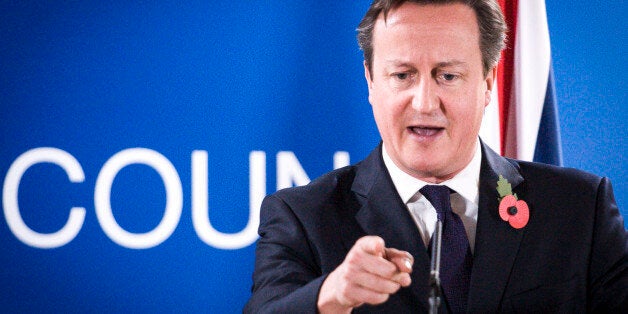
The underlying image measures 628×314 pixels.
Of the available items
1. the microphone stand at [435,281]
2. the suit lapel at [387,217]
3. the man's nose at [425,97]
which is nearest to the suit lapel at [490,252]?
the suit lapel at [387,217]

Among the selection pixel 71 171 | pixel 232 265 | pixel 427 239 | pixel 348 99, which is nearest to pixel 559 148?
pixel 348 99

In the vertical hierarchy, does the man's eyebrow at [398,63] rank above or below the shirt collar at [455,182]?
above

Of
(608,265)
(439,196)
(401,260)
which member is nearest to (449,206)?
(439,196)

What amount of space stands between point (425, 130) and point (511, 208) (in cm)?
25

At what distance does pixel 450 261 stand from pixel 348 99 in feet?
2.97

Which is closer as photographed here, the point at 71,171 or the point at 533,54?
the point at 71,171

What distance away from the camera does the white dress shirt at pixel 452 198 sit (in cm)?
157

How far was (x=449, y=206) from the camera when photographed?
1.55 m

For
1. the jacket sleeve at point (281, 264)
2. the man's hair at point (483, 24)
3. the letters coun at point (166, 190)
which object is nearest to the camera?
the jacket sleeve at point (281, 264)

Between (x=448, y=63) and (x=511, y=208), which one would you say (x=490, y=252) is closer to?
(x=511, y=208)

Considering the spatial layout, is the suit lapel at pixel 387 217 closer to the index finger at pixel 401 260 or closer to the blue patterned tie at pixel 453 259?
the blue patterned tie at pixel 453 259

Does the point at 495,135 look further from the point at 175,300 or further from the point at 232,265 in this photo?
the point at 175,300

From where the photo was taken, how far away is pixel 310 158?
2266mm

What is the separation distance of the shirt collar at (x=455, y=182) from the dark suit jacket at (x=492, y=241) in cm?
2
